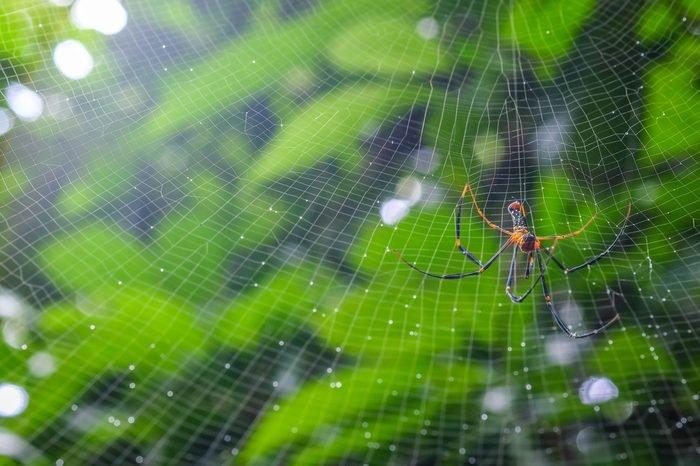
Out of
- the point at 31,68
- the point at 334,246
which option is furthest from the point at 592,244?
the point at 31,68

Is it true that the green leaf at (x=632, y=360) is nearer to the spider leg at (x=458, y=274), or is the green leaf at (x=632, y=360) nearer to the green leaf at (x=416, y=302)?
the green leaf at (x=416, y=302)

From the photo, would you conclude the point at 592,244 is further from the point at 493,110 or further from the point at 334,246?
the point at 334,246

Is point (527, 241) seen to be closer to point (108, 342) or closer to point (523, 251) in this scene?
point (523, 251)

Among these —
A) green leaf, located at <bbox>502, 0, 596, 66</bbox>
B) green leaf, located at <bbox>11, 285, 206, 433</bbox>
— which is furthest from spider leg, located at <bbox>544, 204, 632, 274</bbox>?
green leaf, located at <bbox>11, 285, 206, 433</bbox>

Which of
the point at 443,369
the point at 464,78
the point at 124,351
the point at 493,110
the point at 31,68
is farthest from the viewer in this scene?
the point at 493,110

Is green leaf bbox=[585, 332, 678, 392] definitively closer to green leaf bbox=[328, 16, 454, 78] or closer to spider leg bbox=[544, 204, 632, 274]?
spider leg bbox=[544, 204, 632, 274]
